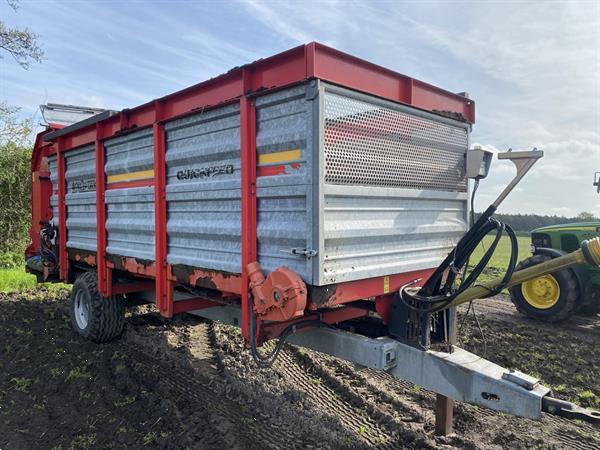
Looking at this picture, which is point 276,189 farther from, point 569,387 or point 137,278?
point 569,387

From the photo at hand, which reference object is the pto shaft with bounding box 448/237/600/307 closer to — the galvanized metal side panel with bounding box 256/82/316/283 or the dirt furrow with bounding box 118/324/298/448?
the galvanized metal side panel with bounding box 256/82/316/283

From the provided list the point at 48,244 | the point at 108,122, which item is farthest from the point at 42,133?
the point at 108,122

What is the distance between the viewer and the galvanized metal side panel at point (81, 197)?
494 cm

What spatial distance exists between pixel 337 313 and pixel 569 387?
2586 millimetres

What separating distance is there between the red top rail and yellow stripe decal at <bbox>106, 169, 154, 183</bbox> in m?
0.40

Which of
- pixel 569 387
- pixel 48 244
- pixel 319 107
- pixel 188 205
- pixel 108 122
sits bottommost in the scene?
pixel 569 387

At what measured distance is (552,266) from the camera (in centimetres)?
259

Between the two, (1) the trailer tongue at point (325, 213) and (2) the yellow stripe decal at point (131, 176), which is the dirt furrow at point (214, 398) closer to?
(1) the trailer tongue at point (325, 213)

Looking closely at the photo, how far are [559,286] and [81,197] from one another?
6.48 meters

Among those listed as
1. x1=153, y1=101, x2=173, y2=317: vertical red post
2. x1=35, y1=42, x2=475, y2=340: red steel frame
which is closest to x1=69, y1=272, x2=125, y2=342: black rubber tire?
x1=35, y1=42, x2=475, y2=340: red steel frame

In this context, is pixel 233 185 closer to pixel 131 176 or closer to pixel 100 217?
pixel 131 176

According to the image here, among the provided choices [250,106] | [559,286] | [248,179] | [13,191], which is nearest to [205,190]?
[248,179]

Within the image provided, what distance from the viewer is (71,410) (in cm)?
375

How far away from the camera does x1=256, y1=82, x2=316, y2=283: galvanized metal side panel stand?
2.65 m
